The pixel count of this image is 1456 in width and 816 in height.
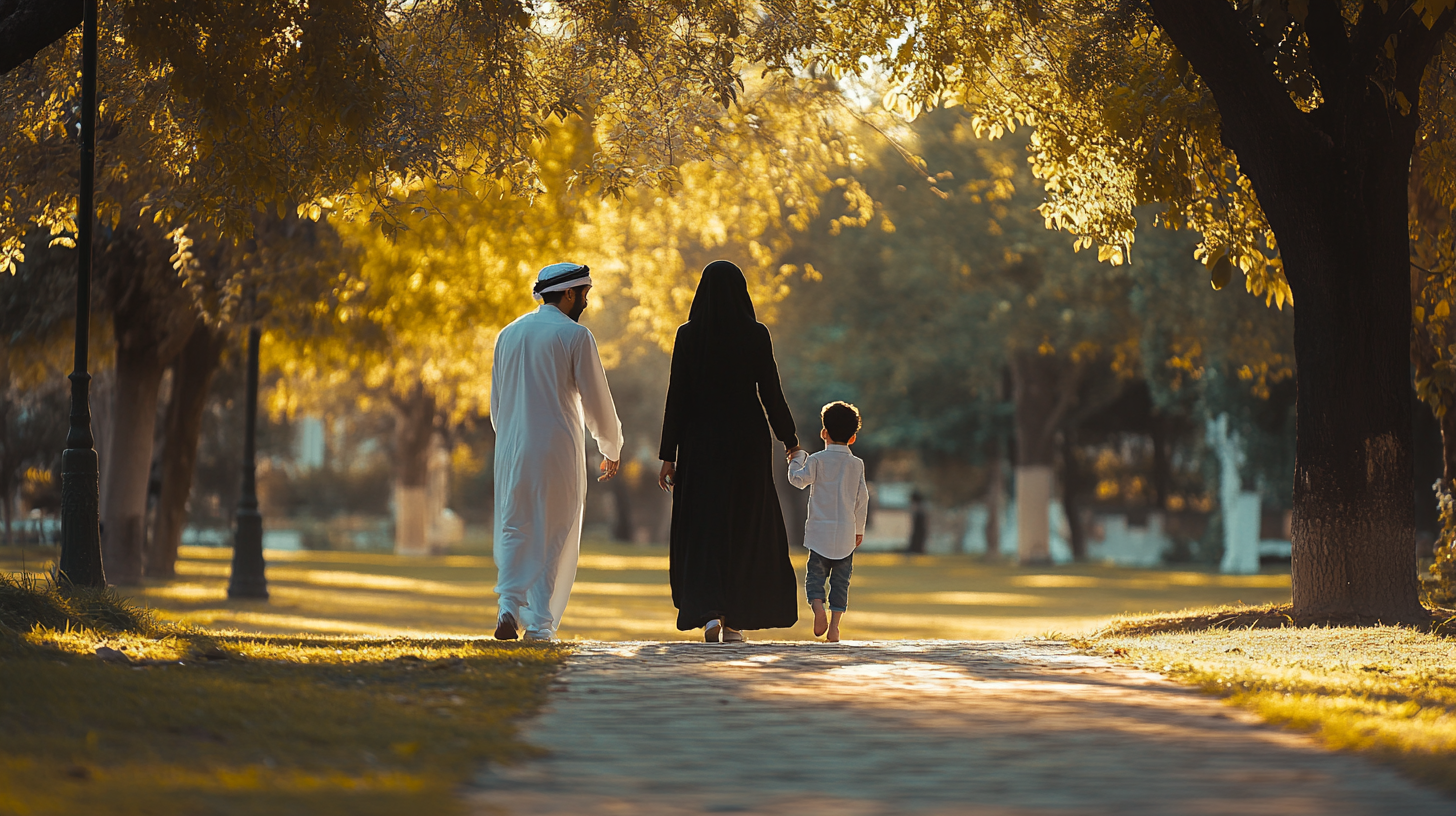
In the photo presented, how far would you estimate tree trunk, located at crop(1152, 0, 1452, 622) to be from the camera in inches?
397

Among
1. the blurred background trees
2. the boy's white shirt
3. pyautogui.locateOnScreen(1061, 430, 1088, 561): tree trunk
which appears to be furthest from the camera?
pyautogui.locateOnScreen(1061, 430, 1088, 561): tree trunk

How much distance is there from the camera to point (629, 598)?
25.8 meters

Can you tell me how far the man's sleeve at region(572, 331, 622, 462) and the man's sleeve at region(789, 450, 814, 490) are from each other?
114 cm

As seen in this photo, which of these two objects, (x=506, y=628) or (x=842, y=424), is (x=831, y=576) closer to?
(x=842, y=424)

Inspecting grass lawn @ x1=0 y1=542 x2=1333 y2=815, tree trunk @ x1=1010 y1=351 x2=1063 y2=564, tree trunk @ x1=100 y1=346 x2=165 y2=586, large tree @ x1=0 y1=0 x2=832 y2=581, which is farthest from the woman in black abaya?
tree trunk @ x1=1010 y1=351 x2=1063 y2=564

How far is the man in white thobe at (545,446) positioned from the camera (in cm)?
955

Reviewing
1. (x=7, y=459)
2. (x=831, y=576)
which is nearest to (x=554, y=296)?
(x=831, y=576)

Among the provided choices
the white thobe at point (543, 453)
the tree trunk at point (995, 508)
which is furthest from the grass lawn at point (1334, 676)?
the tree trunk at point (995, 508)

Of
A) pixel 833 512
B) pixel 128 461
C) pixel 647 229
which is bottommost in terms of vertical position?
pixel 833 512

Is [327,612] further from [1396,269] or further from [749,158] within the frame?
[1396,269]

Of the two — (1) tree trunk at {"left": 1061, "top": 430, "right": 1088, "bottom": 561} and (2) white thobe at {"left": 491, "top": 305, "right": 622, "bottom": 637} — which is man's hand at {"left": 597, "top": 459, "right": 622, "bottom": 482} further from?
(1) tree trunk at {"left": 1061, "top": 430, "right": 1088, "bottom": 561}

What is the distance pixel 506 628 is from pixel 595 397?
1.46 metres

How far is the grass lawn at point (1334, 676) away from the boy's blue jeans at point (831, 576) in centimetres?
170

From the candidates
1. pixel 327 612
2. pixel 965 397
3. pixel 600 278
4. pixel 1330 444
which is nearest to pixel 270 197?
pixel 1330 444
